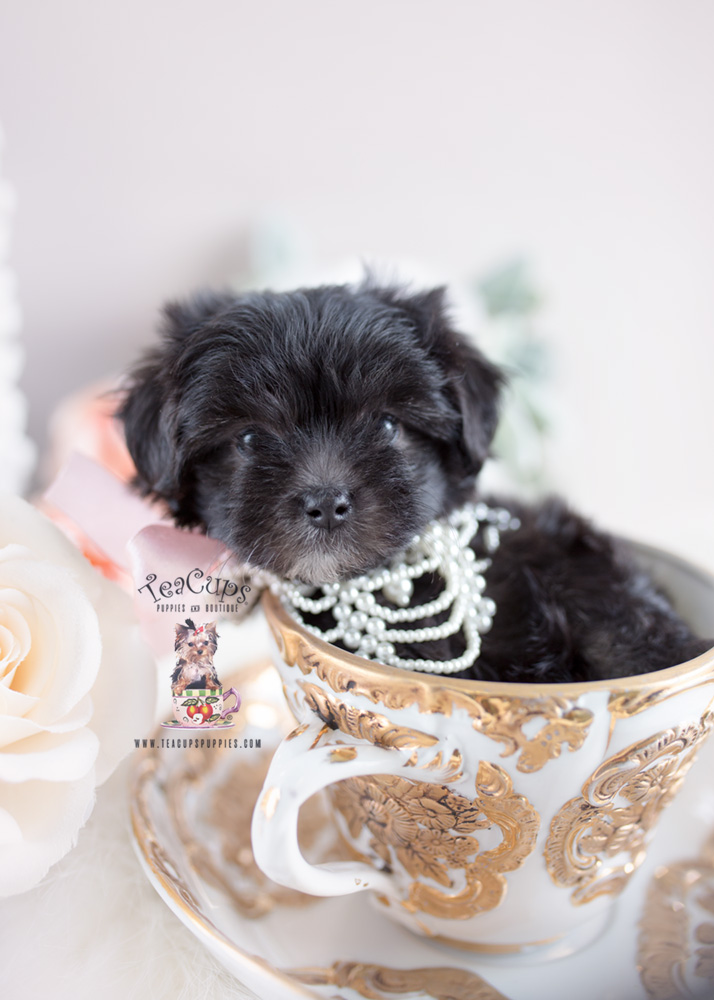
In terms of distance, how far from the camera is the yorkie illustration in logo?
758 millimetres

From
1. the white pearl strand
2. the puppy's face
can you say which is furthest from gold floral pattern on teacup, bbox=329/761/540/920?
the puppy's face

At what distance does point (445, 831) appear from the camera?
2.39 feet

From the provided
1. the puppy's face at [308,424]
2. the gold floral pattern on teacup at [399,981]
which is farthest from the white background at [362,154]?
the gold floral pattern on teacup at [399,981]

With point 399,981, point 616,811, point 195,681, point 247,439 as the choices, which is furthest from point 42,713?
point 616,811

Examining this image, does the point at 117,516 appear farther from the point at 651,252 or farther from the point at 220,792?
the point at 651,252

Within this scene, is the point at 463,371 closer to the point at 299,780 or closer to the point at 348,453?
the point at 348,453

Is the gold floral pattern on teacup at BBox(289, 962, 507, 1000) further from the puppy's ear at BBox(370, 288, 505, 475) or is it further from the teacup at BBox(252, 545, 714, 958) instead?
the puppy's ear at BBox(370, 288, 505, 475)

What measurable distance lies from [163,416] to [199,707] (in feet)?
1.12

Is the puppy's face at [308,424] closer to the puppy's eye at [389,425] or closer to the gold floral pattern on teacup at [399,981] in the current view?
the puppy's eye at [389,425]

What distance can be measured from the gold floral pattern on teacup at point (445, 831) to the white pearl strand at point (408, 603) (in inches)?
5.3

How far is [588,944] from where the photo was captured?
851 millimetres

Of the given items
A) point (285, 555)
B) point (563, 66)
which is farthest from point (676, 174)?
point (285, 555)

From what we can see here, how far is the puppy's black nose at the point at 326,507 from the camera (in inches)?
29.3

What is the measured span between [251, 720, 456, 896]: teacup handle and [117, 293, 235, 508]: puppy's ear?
13.9 inches
